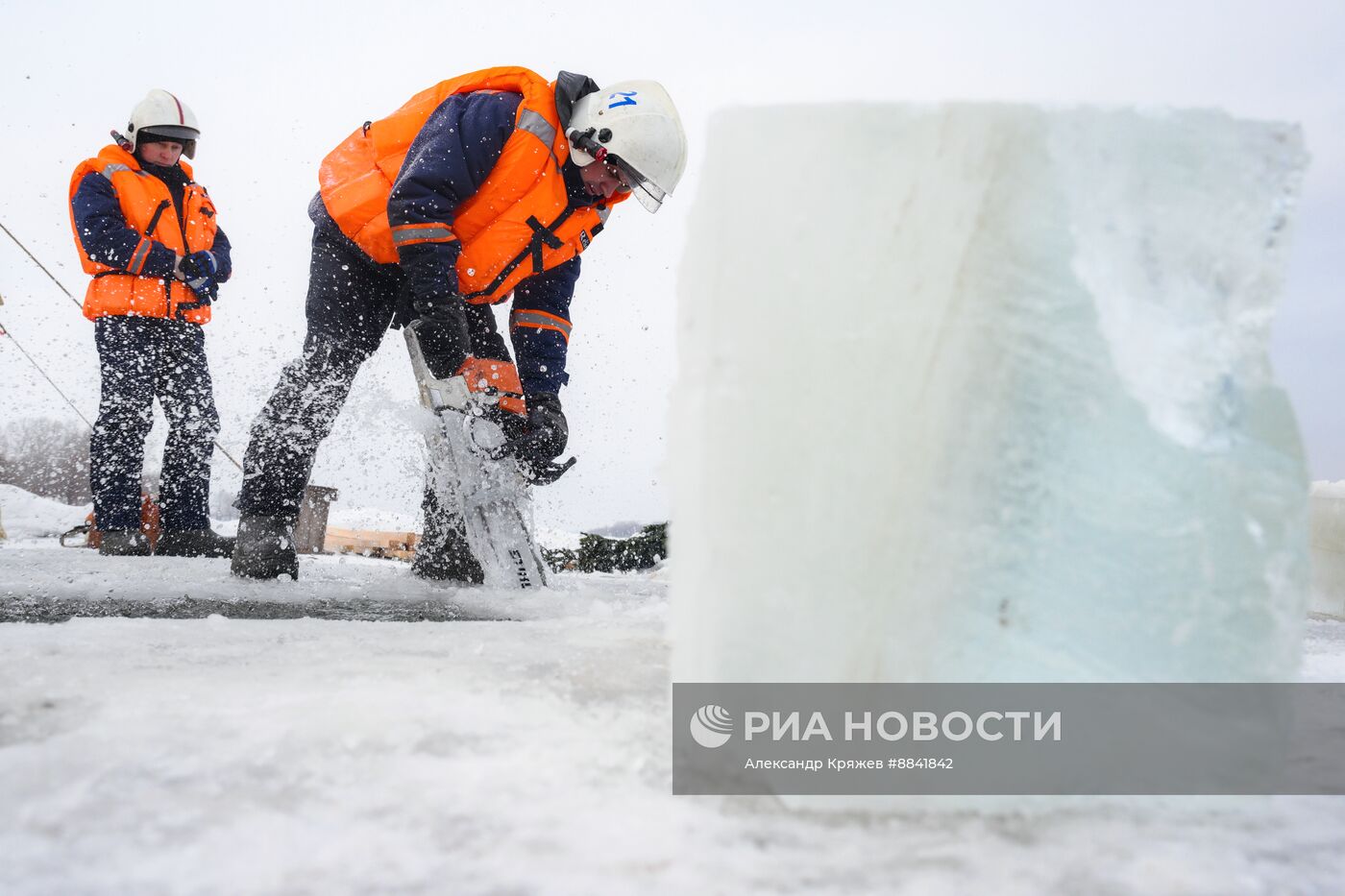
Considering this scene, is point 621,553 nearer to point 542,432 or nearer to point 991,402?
point 542,432

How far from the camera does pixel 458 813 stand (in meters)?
0.65

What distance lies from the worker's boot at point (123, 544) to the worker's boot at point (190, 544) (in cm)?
7

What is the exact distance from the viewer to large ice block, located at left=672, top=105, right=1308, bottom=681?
2.55 feet

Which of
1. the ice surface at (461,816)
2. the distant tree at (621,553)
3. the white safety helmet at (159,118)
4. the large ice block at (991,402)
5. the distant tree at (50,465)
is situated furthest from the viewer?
the distant tree at (50,465)

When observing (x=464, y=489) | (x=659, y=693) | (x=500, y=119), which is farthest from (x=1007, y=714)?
(x=500, y=119)

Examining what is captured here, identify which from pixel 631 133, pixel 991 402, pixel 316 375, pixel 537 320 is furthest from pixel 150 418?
pixel 991 402

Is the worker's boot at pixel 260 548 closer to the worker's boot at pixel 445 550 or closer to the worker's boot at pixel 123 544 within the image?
the worker's boot at pixel 445 550

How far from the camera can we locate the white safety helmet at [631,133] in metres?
2.62

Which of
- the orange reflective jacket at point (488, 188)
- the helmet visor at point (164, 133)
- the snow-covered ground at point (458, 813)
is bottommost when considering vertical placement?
the snow-covered ground at point (458, 813)

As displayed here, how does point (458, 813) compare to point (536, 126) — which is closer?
point (458, 813)

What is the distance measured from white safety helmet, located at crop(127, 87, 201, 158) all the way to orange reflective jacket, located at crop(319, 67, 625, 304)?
6.19 feet

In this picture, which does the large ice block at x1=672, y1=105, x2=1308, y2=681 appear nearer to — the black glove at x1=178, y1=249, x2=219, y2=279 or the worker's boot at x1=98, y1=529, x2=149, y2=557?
the worker's boot at x1=98, y1=529, x2=149, y2=557

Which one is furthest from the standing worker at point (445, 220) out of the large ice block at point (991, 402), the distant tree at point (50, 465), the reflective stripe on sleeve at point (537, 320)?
the distant tree at point (50, 465)

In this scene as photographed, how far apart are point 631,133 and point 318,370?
50.9 inches
